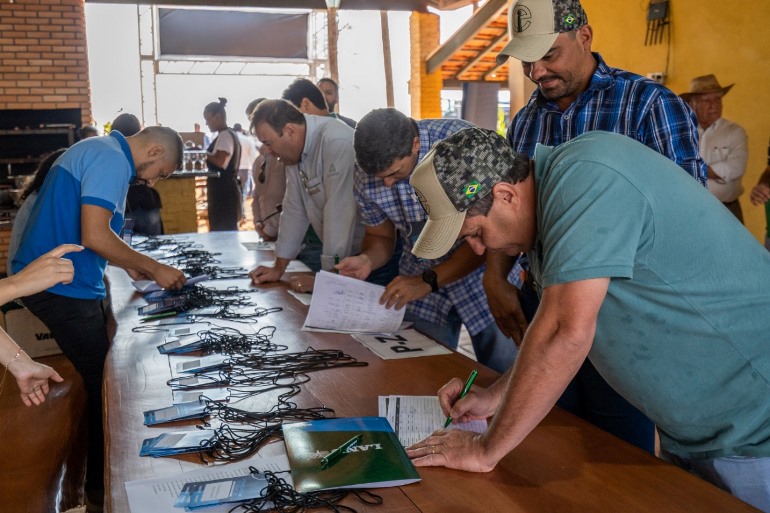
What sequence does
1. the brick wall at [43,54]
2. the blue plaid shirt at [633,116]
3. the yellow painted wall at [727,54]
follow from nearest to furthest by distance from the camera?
1. the blue plaid shirt at [633,116]
2. the yellow painted wall at [727,54]
3. the brick wall at [43,54]

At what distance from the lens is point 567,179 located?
119 centimetres

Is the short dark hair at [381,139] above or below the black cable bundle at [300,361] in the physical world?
above

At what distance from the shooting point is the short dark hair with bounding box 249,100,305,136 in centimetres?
301

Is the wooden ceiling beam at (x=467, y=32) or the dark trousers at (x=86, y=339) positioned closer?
the dark trousers at (x=86, y=339)

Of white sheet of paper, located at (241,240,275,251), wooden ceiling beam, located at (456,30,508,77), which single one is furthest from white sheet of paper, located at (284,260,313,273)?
wooden ceiling beam, located at (456,30,508,77)

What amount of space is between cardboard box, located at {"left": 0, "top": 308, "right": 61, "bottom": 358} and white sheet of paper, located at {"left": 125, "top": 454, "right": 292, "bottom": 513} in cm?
301

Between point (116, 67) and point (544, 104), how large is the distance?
13013 millimetres

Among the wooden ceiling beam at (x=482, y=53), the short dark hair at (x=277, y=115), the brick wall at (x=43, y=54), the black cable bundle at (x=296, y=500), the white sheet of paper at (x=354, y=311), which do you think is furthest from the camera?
the wooden ceiling beam at (x=482, y=53)

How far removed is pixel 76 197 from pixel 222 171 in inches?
189

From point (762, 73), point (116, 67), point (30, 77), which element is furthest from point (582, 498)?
point (116, 67)

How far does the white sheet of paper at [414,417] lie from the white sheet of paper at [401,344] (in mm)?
365

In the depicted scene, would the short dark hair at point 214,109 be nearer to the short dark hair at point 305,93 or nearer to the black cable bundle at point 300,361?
the short dark hair at point 305,93

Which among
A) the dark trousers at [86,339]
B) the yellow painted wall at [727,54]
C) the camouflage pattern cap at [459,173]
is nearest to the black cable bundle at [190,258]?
the dark trousers at [86,339]

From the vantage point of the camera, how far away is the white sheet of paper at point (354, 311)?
2342 mm
